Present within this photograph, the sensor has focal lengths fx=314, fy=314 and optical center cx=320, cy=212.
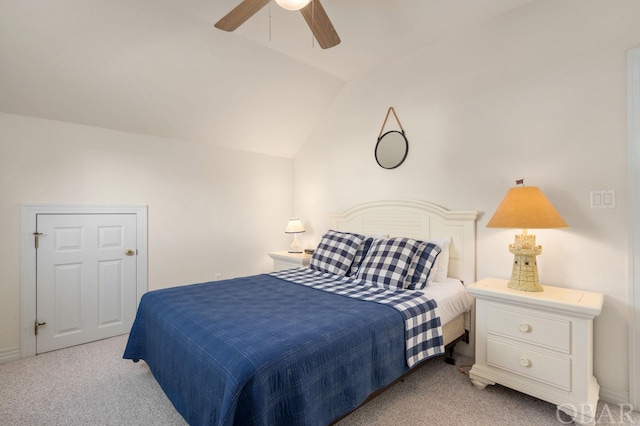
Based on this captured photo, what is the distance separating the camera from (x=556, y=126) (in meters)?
2.25

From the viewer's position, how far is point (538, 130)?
91.7 inches

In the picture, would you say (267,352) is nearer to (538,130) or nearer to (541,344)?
(541,344)

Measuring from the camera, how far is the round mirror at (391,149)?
10.3ft

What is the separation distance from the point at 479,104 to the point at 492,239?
1.13 meters

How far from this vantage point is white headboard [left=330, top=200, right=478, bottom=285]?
265 centimetres

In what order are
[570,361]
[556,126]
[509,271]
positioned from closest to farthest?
Result: [570,361] < [556,126] < [509,271]

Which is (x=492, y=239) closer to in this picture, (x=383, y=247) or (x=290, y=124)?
(x=383, y=247)

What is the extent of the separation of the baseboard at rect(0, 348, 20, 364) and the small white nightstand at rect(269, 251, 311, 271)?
2.42m

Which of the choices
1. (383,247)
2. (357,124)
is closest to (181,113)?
(357,124)

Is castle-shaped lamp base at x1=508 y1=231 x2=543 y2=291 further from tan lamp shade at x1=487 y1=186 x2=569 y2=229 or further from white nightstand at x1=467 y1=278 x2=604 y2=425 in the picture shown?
tan lamp shade at x1=487 y1=186 x2=569 y2=229

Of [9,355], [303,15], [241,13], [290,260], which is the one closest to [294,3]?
[303,15]

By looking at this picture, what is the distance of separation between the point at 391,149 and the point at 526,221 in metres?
1.54

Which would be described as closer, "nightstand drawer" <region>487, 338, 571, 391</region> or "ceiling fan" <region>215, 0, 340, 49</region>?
"ceiling fan" <region>215, 0, 340, 49</region>

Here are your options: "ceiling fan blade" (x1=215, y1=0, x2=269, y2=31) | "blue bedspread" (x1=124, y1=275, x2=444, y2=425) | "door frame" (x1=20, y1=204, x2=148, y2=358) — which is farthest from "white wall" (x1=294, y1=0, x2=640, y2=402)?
"door frame" (x1=20, y1=204, x2=148, y2=358)
